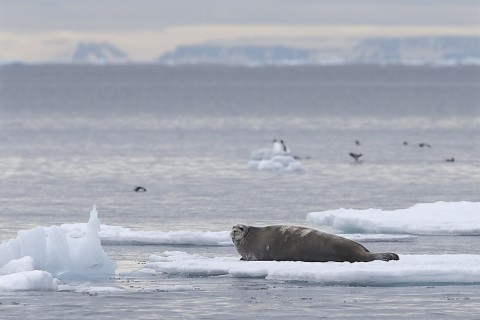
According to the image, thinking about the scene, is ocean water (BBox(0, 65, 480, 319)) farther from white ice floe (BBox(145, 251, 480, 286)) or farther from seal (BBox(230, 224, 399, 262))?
seal (BBox(230, 224, 399, 262))

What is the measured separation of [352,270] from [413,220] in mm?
8542

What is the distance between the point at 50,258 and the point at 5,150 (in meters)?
47.0

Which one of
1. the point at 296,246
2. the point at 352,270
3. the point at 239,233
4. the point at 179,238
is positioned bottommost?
the point at 352,270

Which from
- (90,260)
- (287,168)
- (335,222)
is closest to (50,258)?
(90,260)

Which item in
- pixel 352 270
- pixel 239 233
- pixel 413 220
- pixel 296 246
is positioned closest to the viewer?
pixel 352 270

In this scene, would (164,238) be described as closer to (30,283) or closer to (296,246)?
(296,246)

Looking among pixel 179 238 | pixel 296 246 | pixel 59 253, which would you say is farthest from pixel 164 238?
pixel 59 253

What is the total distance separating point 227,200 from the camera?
119 ft

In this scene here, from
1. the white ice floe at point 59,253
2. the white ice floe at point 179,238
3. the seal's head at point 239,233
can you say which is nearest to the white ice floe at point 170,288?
the white ice floe at point 59,253

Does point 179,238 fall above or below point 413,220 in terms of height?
below

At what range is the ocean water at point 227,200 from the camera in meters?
18.2

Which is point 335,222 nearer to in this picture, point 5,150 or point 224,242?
point 224,242

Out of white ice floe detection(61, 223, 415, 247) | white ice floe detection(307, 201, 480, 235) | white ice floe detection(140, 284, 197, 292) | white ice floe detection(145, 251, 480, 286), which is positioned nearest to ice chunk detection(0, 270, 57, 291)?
white ice floe detection(140, 284, 197, 292)

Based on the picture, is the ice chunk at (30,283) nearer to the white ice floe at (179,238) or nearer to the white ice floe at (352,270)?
the white ice floe at (352,270)
